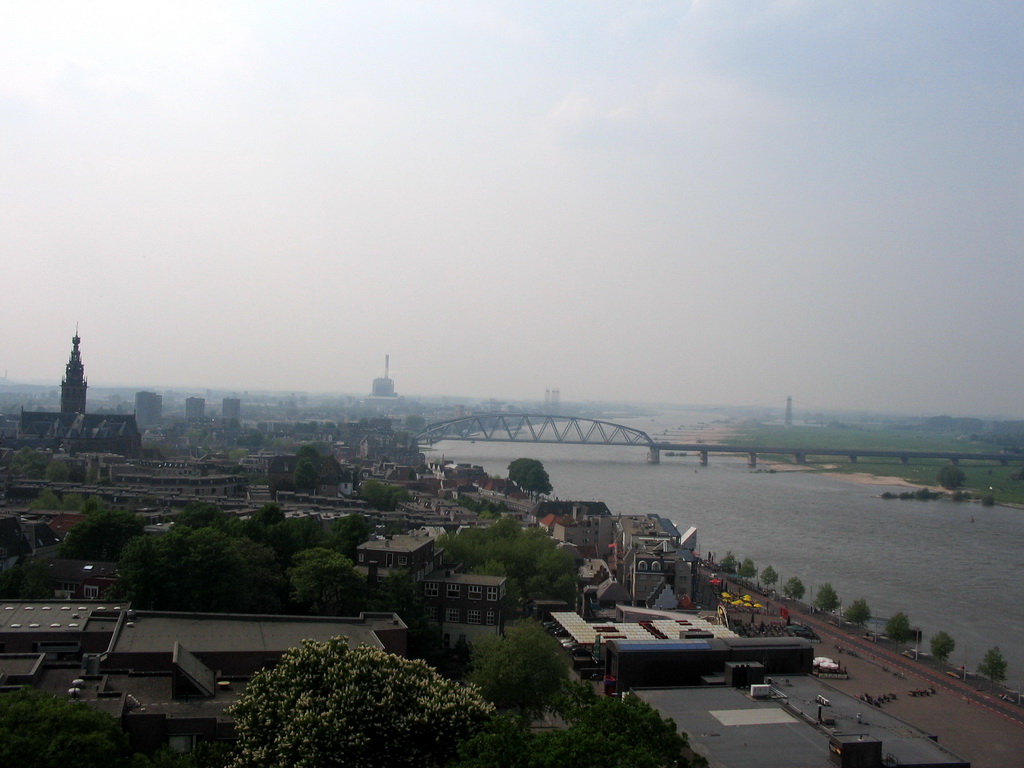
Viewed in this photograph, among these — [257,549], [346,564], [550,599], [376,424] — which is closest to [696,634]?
[550,599]

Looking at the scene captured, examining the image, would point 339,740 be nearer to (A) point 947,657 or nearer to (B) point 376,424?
(A) point 947,657

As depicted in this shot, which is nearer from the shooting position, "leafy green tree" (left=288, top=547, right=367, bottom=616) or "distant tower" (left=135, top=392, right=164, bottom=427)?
"leafy green tree" (left=288, top=547, right=367, bottom=616)

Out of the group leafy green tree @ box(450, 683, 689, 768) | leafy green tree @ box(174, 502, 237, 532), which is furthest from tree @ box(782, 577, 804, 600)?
leafy green tree @ box(450, 683, 689, 768)

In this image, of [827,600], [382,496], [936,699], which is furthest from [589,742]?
[382,496]

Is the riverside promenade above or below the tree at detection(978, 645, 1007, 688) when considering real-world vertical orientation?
below

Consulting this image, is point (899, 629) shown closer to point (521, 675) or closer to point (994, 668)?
point (994, 668)

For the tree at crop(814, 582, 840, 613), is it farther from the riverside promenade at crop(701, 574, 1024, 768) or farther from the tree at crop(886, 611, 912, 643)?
the tree at crop(886, 611, 912, 643)
